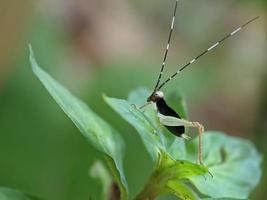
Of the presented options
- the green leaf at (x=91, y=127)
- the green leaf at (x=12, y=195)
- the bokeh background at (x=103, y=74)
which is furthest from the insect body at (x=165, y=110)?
the green leaf at (x=12, y=195)

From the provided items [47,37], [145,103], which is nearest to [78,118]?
[145,103]

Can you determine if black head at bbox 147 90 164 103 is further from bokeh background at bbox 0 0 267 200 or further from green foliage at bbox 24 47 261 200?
bokeh background at bbox 0 0 267 200

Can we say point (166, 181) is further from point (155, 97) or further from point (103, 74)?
point (103, 74)

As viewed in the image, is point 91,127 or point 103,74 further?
point 103,74

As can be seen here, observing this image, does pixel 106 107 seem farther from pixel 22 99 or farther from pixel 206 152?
pixel 206 152

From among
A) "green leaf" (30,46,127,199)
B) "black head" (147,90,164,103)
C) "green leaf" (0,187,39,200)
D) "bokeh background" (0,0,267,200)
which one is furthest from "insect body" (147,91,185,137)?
"green leaf" (0,187,39,200)

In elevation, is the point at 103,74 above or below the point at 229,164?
below

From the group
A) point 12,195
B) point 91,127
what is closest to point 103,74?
point 91,127
